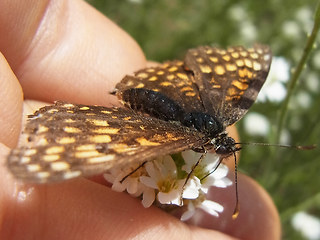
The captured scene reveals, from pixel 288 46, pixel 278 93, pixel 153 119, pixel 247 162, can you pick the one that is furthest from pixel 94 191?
pixel 288 46

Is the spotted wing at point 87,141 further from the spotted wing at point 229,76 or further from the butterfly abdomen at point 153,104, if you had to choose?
the spotted wing at point 229,76

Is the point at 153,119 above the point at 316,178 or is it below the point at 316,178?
above

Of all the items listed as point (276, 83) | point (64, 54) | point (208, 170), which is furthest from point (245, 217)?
point (276, 83)

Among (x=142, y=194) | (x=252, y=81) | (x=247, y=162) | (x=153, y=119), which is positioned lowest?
(x=247, y=162)

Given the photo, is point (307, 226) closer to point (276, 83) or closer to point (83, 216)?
point (276, 83)

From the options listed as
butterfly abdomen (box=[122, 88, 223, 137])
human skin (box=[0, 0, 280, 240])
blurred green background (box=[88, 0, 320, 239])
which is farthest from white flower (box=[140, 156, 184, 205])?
blurred green background (box=[88, 0, 320, 239])

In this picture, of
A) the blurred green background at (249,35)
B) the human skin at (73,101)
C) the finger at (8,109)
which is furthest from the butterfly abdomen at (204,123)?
the blurred green background at (249,35)

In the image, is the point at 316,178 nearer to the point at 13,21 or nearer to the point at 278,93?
the point at 278,93
